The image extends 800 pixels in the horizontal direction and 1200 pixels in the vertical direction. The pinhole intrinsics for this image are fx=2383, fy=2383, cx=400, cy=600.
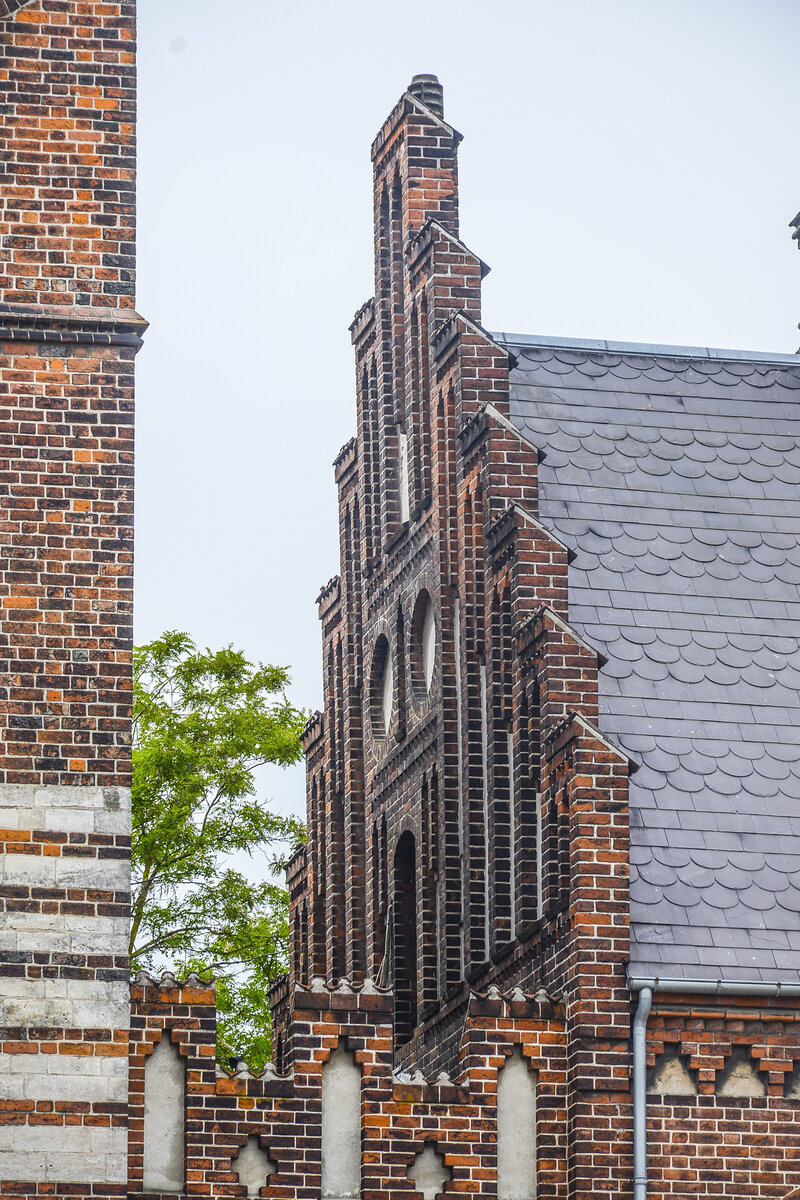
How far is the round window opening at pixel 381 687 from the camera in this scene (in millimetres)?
19734

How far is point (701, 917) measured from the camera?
15.2m

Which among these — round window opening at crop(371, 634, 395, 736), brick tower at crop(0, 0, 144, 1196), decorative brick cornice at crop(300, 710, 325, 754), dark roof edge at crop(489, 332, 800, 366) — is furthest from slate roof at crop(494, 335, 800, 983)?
decorative brick cornice at crop(300, 710, 325, 754)

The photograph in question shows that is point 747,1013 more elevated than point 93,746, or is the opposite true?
point 93,746

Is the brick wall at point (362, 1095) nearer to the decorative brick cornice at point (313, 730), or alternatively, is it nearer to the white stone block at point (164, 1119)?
the white stone block at point (164, 1119)

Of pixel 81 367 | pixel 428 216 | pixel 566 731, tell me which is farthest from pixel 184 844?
pixel 81 367

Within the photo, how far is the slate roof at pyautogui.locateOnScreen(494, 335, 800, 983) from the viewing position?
15344 mm

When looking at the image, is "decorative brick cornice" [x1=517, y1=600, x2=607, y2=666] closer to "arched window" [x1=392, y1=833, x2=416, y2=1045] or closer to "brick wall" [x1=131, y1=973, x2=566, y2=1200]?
"brick wall" [x1=131, y1=973, x2=566, y2=1200]

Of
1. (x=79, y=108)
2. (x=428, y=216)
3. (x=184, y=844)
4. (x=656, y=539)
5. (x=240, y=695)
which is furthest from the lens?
(x=240, y=695)

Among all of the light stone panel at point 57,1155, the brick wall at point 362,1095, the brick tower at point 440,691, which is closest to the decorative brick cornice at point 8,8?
the brick tower at point 440,691

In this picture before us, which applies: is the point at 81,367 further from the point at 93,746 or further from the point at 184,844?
the point at 184,844

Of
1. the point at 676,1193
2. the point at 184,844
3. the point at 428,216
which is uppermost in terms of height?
the point at 428,216

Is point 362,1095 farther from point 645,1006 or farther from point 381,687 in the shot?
point 381,687

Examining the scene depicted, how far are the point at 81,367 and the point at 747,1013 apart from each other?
5701mm

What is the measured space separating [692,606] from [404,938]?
3.60 metres
